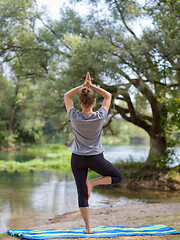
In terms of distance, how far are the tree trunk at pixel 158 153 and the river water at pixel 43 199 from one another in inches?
52.3

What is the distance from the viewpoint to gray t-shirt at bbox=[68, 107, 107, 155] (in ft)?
11.9

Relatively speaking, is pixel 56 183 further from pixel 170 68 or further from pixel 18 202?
pixel 170 68

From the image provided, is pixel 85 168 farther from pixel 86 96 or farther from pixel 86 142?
pixel 86 96

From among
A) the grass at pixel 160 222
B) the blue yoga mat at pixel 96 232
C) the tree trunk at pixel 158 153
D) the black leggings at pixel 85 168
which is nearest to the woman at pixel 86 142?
the black leggings at pixel 85 168

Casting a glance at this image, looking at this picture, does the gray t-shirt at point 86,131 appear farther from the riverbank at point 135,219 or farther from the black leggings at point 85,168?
the riverbank at point 135,219

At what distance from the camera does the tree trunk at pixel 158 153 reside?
11070mm

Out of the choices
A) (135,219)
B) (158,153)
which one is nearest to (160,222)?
(135,219)

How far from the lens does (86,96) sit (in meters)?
3.60

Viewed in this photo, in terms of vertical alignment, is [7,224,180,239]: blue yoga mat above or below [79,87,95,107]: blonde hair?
below

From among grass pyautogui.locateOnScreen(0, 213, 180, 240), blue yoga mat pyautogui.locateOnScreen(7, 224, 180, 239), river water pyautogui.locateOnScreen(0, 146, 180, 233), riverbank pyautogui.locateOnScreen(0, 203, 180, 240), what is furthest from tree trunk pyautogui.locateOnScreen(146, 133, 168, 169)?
blue yoga mat pyautogui.locateOnScreen(7, 224, 180, 239)

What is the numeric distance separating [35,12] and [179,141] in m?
7.88

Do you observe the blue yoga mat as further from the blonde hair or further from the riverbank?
the blonde hair

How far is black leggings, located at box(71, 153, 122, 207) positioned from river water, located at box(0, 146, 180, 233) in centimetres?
274

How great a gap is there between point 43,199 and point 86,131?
6.04 metres
